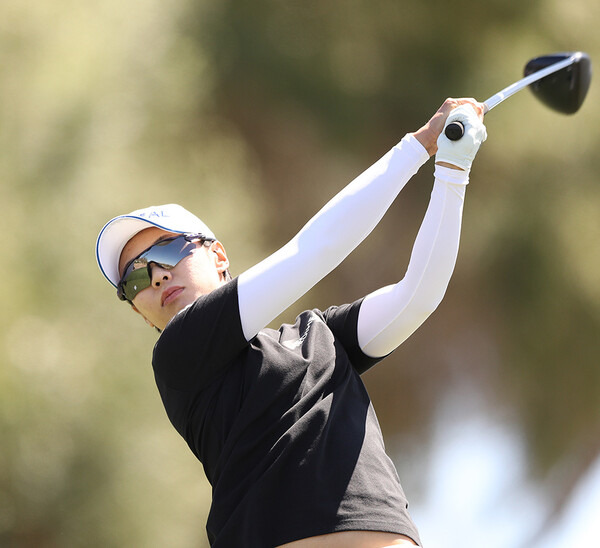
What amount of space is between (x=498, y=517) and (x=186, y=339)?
1899 mm

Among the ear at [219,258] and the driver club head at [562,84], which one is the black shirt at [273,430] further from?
the driver club head at [562,84]

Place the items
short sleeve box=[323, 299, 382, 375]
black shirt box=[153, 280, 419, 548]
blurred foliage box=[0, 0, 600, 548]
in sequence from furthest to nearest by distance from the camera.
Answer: blurred foliage box=[0, 0, 600, 548]
short sleeve box=[323, 299, 382, 375]
black shirt box=[153, 280, 419, 548]

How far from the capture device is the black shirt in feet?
3.13

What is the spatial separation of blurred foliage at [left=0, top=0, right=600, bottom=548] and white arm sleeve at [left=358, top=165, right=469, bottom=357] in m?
1.36

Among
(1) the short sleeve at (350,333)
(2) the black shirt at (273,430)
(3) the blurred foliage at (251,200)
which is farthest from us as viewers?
(3) the blurred foliage at (251,200)

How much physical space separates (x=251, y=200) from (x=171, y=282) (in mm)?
1425

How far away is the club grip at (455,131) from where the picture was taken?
0.98 metres

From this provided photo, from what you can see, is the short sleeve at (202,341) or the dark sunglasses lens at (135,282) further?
the dark sunglasses lens at (135,282)

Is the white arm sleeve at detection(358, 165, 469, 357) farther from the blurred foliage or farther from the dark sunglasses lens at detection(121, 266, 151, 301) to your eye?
the blurred foliage

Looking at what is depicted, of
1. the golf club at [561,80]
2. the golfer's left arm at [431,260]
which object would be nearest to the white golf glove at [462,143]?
the golfer's left arm at [431,260]

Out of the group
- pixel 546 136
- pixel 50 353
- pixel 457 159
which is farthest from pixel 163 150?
pixel 457 159

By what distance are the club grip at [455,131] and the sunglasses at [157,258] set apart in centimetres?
40

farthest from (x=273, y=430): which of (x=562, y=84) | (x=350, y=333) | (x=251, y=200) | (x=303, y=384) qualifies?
(x=251, y=200)

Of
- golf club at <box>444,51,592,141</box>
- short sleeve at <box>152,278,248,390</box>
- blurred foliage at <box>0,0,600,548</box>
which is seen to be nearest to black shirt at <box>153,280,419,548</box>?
short sleeve at <box>152,278,248,390</box>
